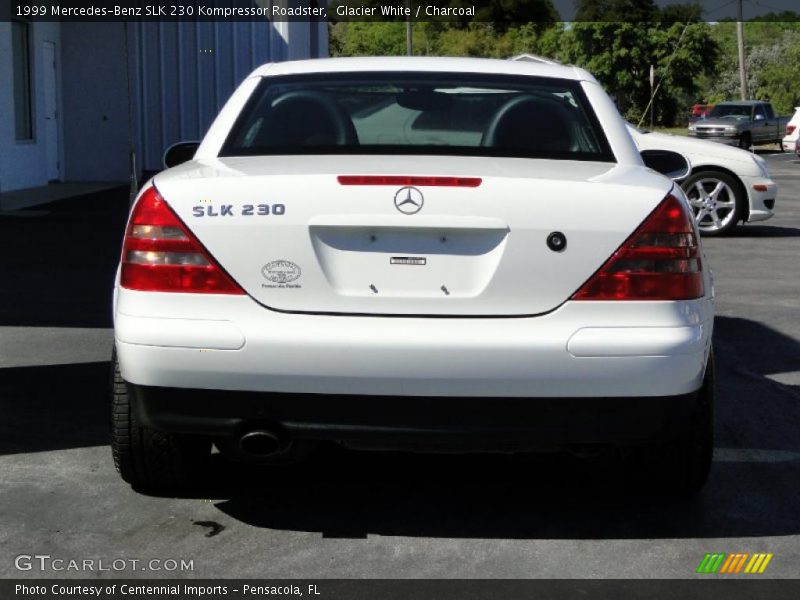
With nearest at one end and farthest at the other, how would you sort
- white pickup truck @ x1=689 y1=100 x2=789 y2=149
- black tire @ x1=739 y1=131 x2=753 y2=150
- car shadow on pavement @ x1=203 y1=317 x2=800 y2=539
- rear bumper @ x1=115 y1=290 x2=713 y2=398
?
1. rear bumper @ x1=115 y1=290 x2=713 y2=398
2. car shadow on pavement @ x1=203 y1=317 x2=800 y2=539
3. white pickup truck @ x1=689 y1=100 x2=789 y2=149
4. black tire @ x1=739 y1=131 x2=753 y2=150

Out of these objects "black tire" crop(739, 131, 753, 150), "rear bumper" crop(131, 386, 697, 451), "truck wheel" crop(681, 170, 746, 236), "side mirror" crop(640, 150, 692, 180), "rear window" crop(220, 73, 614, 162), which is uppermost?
"rear window" crop(220, 73, 614, 162)

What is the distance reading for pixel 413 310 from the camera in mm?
4211

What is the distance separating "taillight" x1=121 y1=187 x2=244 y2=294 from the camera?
427 centimetres

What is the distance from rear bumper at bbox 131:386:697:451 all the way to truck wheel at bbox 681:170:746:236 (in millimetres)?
11359

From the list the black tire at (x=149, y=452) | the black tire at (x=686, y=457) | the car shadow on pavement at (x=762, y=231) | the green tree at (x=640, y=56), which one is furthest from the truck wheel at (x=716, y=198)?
the green tree at (x=640, y=56)

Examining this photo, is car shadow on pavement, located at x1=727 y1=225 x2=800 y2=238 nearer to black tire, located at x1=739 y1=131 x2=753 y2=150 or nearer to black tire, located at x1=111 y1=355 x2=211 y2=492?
black tire, located at x1=111 y1=355 x2=211 y2=492

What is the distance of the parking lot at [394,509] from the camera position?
4312 millimetres

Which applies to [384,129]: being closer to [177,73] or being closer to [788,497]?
[788,497]

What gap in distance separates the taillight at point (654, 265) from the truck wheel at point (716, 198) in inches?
441

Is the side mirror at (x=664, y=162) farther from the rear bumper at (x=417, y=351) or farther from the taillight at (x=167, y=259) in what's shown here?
the taillight at (x=167, y=259)

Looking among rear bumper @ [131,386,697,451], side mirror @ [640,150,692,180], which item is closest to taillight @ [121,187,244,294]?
rear bumper @ [131,386,697,451]

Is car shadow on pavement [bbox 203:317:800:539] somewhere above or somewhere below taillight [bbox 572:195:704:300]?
below

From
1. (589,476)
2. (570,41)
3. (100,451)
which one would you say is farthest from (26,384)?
(570,41)

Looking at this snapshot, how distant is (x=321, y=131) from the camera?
5.18m
